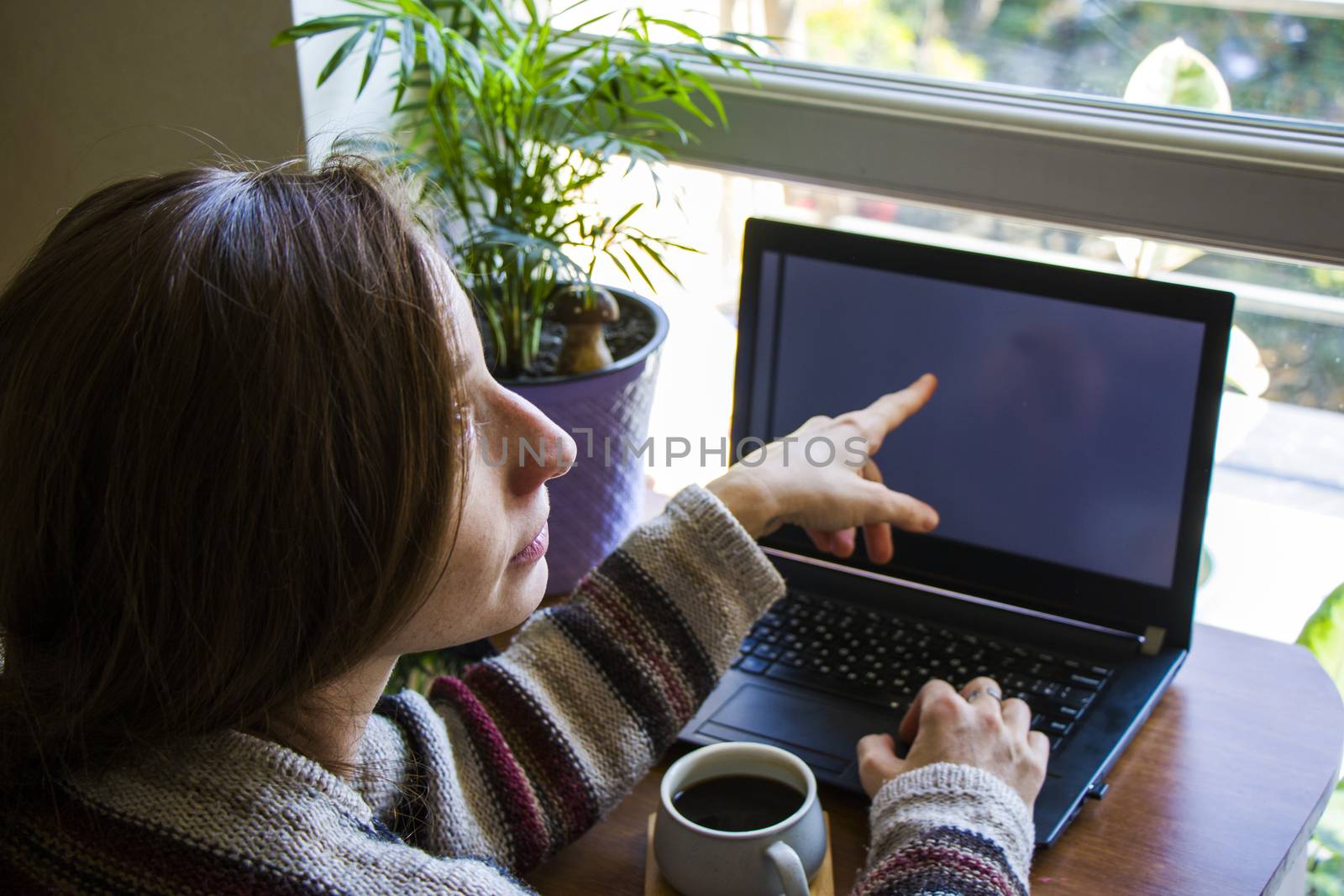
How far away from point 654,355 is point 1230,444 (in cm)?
52

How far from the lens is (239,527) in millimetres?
475

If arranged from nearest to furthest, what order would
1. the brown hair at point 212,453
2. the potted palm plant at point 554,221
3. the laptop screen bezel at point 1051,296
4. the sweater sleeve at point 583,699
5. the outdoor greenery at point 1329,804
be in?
the brown hair at point 212,453
the sweater sleeve at point 583,699
the laptop screen bezel at point 1051,296
the potted palm plant at point 554,221
the outdoor greenery at point 1329,804

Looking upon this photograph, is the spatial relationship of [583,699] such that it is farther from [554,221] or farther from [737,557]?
[554,221]

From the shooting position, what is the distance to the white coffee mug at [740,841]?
63 cm

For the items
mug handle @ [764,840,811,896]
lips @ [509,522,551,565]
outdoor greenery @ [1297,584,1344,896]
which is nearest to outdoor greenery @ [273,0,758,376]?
lips @ [509,522,551,565]

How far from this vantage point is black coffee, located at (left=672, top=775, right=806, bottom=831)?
0.66 metres

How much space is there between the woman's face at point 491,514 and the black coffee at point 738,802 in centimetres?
15

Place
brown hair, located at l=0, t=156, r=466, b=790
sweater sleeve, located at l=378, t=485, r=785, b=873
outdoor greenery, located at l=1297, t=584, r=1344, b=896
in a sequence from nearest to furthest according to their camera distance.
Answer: brown hair, located at l=0, t=156, r=466, b=790 < sweater sleeve, located at l=378, t=485, r=785, b=873 < outdoor greenery, located at l=1297, t=584, r=1344, b=896

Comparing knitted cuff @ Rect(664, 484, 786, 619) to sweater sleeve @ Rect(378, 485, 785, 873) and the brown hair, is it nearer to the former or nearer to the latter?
sweater sleeve @ Rect(378, 485, 785, 873)

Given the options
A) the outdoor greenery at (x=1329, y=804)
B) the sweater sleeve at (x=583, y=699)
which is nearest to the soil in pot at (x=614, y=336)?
the sweater sleeve at (x=583, y=699)

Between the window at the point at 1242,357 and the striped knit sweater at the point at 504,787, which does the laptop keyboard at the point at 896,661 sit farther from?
the window at the point at 1242,357

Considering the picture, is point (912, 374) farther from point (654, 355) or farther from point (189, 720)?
point (189, 720)

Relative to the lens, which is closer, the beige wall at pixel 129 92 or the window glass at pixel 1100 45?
Result: the window glass at pixel 1100 45

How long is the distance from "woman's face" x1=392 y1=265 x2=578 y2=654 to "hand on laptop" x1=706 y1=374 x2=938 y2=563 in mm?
263
